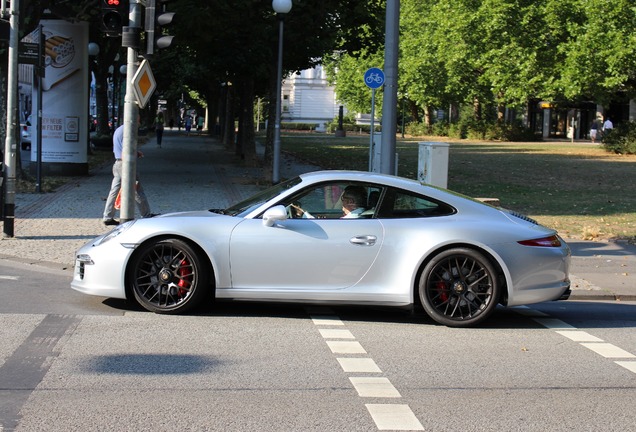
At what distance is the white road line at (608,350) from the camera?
742 centimetres

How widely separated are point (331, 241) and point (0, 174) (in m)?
7.06

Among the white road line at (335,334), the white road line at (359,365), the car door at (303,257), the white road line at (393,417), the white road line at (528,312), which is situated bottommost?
the white road line at (528,312)

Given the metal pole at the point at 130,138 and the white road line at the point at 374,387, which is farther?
the metal pole at the point at 130,138

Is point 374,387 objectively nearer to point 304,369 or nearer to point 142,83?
point 304,369

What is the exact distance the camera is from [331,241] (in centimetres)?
827

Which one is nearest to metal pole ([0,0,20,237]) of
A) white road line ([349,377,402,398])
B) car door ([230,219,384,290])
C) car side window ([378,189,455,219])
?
car door ([230,219,384,290])

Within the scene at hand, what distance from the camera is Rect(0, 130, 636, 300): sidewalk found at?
1135 cm

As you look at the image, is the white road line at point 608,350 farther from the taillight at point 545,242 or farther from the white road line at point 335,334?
the white road line at point 335,334

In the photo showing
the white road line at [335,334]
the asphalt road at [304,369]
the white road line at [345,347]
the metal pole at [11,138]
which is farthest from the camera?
the metal pole at [11,138]

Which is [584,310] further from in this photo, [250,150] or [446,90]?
[446,90]

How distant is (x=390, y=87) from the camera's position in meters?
15.3

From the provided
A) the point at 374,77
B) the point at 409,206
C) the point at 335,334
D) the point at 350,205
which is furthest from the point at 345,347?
the point at 374,77

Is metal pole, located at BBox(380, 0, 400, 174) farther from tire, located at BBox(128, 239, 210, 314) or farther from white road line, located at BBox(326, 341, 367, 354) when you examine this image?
white road line, located at BBox(326, 341, 367, 354)

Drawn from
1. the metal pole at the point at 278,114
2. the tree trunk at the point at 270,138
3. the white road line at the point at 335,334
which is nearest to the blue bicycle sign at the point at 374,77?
the metal pole at the point at 278,114
